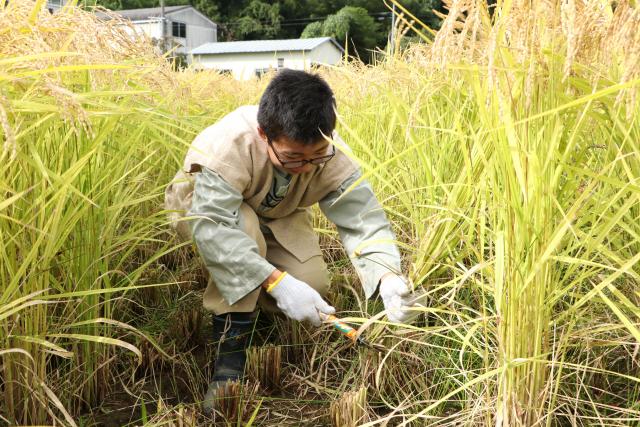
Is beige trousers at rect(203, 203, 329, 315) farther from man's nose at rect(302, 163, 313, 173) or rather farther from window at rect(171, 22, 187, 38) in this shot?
window at rect(171, 22, 187, 38)

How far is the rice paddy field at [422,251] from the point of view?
45.9 inches

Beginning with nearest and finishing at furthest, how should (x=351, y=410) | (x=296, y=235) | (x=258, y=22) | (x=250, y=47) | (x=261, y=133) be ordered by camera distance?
(x=351, y=410)
(x=261, y=133)
(x=296, y=235)
(x=250, y=47)
(x=258, y=22)

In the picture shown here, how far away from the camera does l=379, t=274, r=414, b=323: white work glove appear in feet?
5.76

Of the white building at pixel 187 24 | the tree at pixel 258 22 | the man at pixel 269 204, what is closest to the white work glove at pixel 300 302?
the man at pixel 269 204

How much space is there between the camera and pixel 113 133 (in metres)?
1.84

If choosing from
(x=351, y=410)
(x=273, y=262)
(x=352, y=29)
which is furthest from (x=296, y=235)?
(x=352, y=29)

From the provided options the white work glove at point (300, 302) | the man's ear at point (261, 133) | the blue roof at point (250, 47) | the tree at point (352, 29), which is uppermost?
the man's ear at point (261, 133)

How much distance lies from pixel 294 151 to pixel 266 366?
67cm

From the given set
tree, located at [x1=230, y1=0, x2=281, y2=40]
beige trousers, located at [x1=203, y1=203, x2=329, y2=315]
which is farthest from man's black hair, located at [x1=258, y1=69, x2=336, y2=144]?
tree, located at [x1=230, y1=0, x2=281, y2=40]

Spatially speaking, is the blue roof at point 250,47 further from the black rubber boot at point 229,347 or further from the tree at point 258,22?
the black rubber boot at point 229,347

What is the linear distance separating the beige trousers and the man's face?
9.8 inches

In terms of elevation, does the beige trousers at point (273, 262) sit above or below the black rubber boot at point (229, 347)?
above

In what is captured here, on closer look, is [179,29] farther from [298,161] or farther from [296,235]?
[298,161]

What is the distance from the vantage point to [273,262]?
7.95ft
